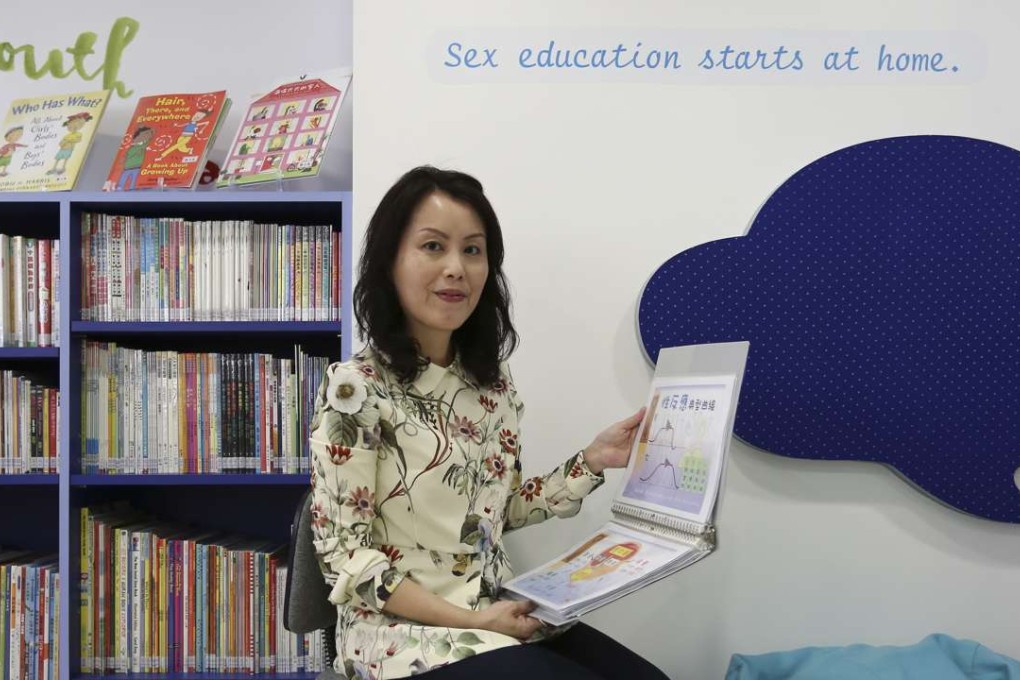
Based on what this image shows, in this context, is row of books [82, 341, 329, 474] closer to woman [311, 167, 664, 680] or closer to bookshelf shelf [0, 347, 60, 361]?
bookshelf shelf [0, 347, 60, 361]

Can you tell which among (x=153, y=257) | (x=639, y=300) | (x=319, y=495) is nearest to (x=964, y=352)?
(x=639, y=300)

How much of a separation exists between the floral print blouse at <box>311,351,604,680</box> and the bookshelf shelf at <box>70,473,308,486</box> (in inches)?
27.5

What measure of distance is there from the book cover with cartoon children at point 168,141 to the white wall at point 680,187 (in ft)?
1.47

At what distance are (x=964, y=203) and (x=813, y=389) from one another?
567 mm

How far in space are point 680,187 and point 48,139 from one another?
64.9 inches

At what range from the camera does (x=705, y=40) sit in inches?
86.8

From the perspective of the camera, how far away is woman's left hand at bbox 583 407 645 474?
1913mm

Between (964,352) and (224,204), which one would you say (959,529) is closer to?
(964,352)

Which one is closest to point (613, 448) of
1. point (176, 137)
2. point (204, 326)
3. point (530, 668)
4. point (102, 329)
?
point (530, 668)

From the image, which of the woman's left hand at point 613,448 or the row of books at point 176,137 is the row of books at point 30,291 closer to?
the row of books at point 176,137

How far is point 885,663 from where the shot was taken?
1985mm

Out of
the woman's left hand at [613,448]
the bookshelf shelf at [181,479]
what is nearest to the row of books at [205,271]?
the bookshelf shelf at [181,479]

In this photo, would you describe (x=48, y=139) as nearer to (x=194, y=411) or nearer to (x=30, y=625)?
(x=194, y=411)

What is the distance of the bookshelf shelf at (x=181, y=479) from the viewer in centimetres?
224
